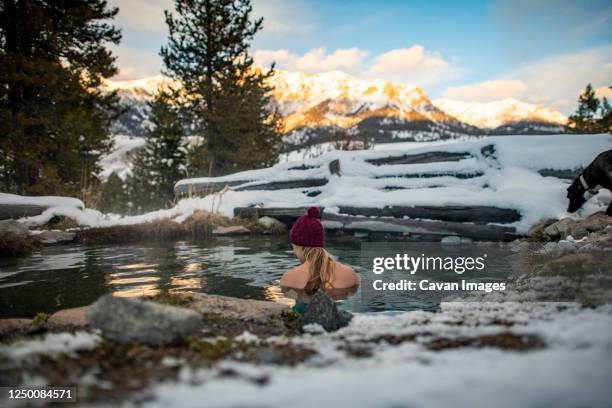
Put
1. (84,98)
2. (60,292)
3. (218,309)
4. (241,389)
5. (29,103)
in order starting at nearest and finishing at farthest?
(241,389), (218,309), (60,292), (29,103), (84,98)

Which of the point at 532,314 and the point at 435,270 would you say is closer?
the point at 532,314

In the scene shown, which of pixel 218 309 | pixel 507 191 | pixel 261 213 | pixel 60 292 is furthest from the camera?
pixel 261 213

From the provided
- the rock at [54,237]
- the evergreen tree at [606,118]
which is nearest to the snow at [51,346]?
the rock at [54,237]

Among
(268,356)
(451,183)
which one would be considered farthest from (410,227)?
(268,356)

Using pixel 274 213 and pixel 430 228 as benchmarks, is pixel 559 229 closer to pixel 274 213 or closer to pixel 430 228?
pixel 430 228

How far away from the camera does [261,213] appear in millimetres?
10469

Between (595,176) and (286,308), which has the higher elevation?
(595,176)

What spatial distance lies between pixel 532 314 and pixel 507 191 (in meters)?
5.73

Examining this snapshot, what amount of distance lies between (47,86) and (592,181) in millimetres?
14609

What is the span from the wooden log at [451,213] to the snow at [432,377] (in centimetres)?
549

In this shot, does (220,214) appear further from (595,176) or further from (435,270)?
(595,176)

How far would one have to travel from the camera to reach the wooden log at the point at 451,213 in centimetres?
677

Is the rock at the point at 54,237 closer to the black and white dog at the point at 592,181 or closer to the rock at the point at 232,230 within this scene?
the rock at the point at 232,230

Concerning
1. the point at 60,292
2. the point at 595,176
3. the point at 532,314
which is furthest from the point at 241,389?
the point at 595,176
